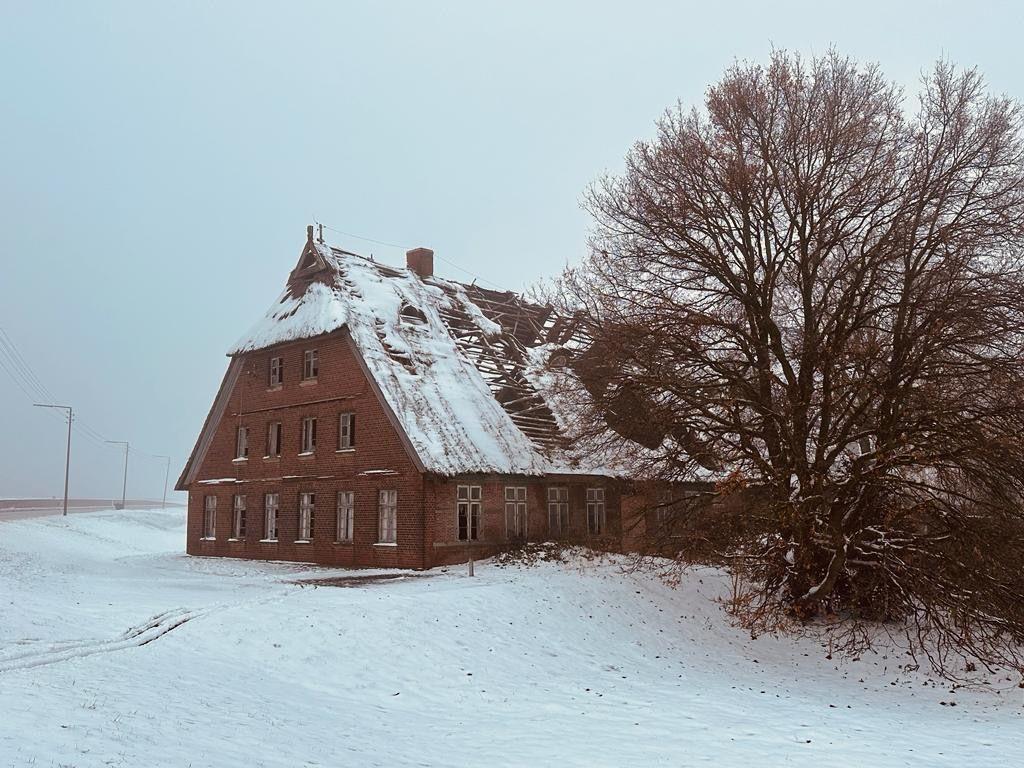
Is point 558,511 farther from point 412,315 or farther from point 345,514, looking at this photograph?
point 412,315

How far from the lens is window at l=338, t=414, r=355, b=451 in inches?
1037

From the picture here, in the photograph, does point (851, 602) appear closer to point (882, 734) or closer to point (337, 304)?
point (882, 734)

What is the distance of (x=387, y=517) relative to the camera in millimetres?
24797

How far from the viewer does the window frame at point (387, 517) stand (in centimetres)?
2451

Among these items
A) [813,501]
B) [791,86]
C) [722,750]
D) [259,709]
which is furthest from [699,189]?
[259,709]

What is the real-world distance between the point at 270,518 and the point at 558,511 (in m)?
10.1

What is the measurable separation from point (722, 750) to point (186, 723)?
572 cm

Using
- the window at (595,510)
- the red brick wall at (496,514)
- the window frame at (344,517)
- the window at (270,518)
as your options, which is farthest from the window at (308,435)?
the window at (595,510)

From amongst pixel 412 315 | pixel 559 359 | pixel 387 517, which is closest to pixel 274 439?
pixel 412 315

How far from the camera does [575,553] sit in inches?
920

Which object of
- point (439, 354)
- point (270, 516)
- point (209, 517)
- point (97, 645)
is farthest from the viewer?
point (209, 517)

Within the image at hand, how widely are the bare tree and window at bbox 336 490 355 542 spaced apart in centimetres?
Answer: 1019

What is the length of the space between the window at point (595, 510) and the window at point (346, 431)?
26.8 ft

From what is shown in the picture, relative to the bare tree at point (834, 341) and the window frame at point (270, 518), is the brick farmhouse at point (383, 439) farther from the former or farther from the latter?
the bare tree at point (834, 341)
